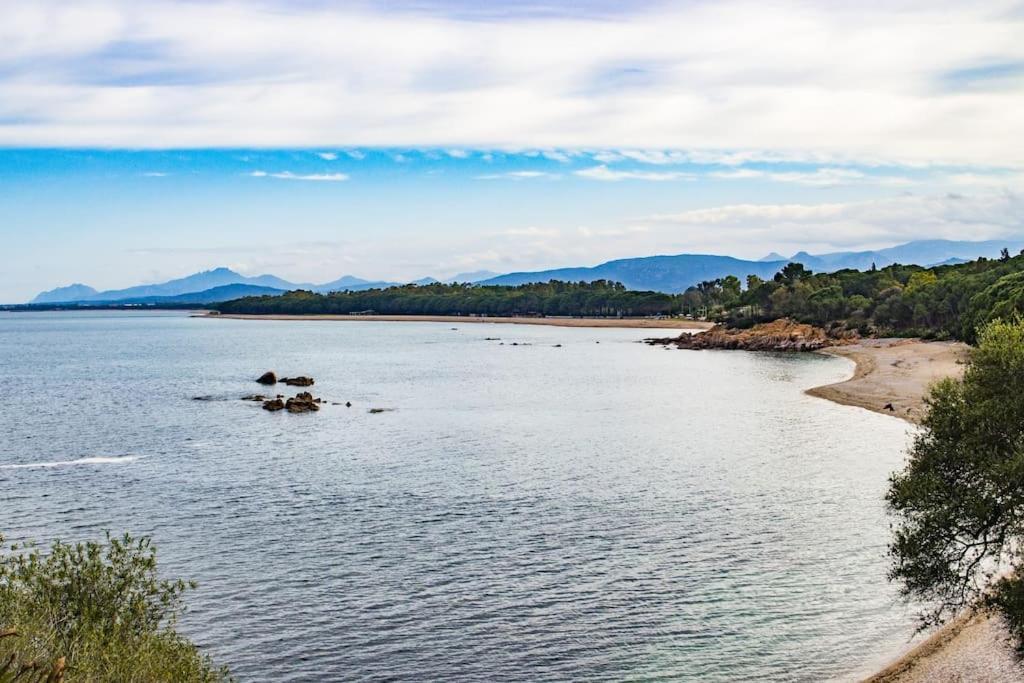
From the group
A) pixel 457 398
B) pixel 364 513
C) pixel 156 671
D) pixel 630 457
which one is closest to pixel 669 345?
pixel 457 398

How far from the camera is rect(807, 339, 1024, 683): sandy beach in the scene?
24.4 m

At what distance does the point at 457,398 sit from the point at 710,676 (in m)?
66.3

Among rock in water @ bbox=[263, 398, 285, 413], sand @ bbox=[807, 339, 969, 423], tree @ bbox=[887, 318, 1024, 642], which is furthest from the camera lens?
rock in water @ bbox=[263, 398, 285, 413]

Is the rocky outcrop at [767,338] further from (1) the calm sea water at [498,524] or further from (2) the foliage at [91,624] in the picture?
(2) the foliage at [91,624]

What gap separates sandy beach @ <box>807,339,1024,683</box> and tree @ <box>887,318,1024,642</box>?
1358 mm

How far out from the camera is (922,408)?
225 feet

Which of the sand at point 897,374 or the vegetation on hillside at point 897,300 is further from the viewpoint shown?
the vegetation on hillside at point 897,300

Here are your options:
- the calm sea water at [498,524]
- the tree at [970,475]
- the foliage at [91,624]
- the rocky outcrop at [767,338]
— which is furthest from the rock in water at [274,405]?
the rocky outcrop at [767,338]

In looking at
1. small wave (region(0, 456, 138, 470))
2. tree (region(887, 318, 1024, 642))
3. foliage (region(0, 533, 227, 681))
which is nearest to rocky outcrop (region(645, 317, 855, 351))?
small wave (region(0, 456, 138, 470))

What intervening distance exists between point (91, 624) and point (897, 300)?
491 ft

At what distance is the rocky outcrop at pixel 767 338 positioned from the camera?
15575 cm

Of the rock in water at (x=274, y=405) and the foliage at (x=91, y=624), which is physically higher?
the foliage at (x=91, y=624)

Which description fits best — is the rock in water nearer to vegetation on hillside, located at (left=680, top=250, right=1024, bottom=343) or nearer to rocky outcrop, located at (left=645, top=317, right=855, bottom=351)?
vegetation on hillside, located at (left=680, top=250, right=1024, bottom=343)

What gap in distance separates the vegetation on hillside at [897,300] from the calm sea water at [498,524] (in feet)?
139
